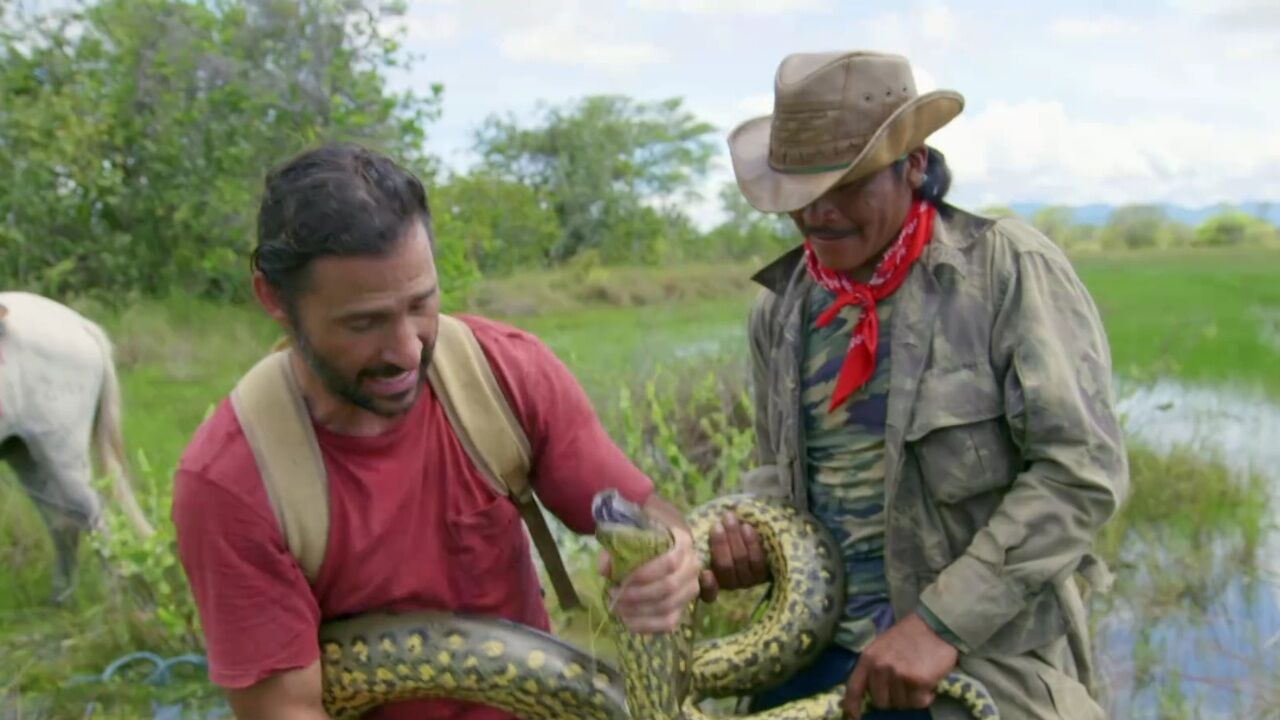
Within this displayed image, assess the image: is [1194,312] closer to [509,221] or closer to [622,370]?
[622,370]

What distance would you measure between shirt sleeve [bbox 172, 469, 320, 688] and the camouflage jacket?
1.30 meters

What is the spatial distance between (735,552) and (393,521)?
39.4 inches

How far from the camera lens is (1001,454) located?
109 inches

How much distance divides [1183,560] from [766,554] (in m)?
4.07

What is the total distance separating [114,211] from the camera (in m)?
15.2

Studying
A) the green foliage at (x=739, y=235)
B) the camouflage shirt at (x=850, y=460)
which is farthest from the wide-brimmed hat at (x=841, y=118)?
the green foliage at (x=739, y=235)

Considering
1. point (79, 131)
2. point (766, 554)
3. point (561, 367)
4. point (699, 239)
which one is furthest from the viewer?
point (699, 239)

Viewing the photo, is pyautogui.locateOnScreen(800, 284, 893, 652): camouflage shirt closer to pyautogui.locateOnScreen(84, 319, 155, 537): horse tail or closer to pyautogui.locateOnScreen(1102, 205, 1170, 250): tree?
pyautogui.locateOnScreen(84, 319, 155, 537): horse tail

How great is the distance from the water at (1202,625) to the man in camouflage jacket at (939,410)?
86.7 inches

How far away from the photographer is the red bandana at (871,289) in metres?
2.84

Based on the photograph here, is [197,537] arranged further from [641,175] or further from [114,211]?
[641,175]

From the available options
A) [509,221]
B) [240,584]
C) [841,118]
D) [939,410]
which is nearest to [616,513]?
[240,584]

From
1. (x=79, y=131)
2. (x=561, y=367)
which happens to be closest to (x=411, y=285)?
(x=561, y=367)

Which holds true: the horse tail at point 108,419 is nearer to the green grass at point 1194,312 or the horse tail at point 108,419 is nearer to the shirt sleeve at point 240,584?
the shirt sleeve at point 240,584
